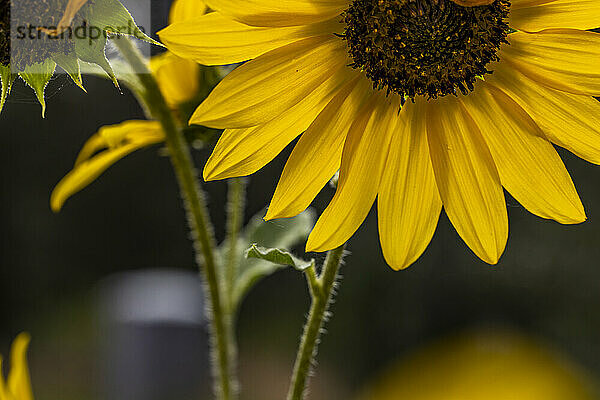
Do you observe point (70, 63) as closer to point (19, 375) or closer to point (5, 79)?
point (5, 79)

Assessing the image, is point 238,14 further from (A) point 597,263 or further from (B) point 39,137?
(B) point 39,137

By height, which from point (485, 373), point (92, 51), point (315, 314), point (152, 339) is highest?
point (92, 51)

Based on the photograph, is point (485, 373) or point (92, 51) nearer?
point (92, 51)

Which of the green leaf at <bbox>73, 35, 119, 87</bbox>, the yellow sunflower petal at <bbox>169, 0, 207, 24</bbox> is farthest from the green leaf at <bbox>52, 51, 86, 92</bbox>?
the yellow sunflower petal at <bbox>169, 0, 207, 24</bbox>

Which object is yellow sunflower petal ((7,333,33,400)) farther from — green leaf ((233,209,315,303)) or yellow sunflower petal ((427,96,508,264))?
yellow sunflower petal ((427,96,508,264))

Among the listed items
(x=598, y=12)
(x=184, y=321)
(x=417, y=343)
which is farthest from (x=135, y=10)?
(x=417, y=343)

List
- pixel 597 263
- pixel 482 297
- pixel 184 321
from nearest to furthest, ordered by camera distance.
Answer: pixel 184 321 < pixel 597 263 < pixel 482 297

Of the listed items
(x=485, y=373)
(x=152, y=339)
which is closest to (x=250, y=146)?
(x=152, y=339)
